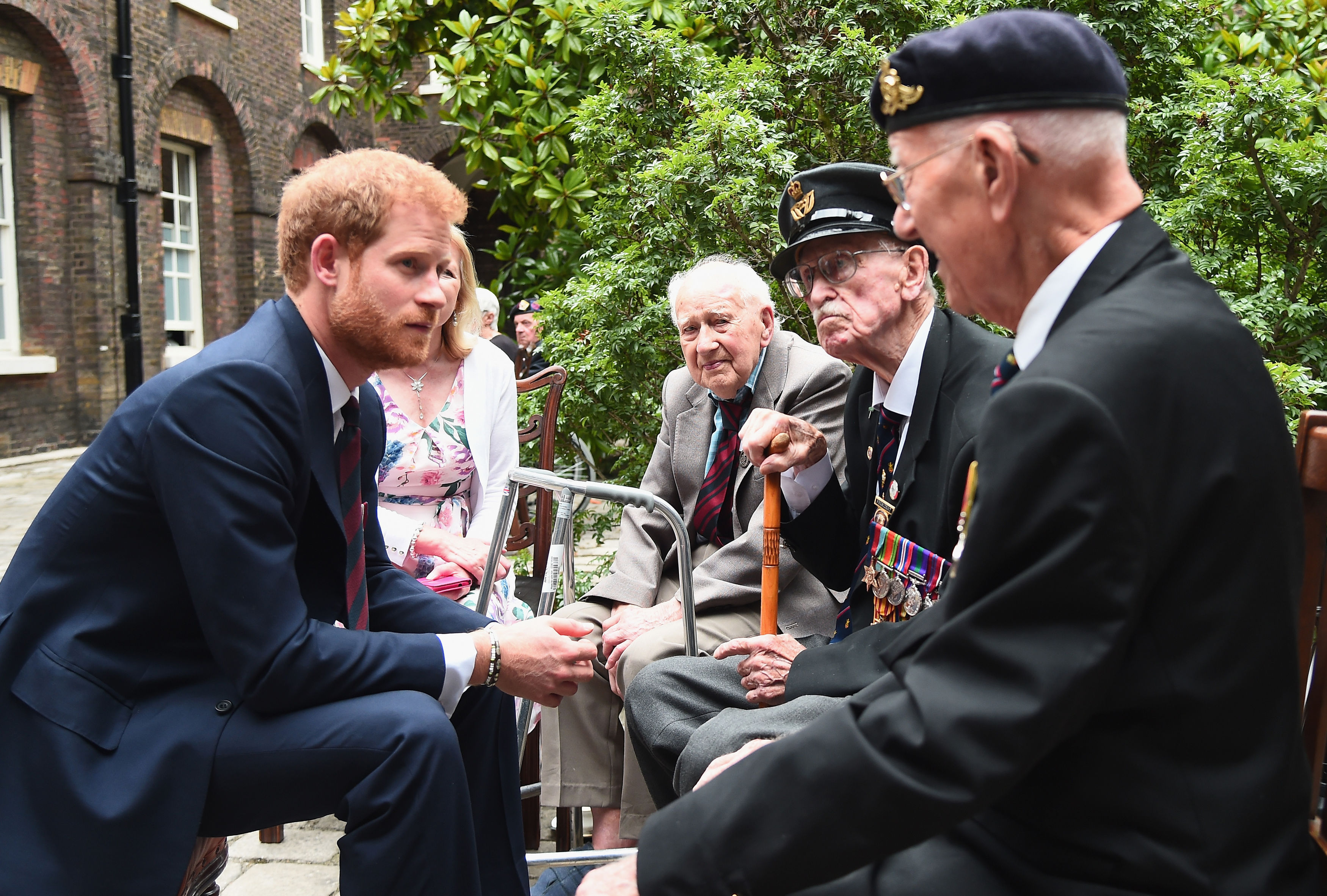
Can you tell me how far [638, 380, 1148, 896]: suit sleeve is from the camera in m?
0.98

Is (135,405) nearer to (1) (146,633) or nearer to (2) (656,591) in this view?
(1) (146,633)

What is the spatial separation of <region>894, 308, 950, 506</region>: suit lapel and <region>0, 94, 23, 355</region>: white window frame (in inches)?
509

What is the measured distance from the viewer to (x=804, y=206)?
261 cm

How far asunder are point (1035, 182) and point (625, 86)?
12.4 feet

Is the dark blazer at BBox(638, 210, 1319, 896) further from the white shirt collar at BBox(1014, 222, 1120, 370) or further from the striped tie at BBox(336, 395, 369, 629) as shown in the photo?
the striped tie at BBox(336, 395, 369, 629)

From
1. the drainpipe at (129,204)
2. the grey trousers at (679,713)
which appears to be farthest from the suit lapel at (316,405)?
the drainpipe at (129,204)

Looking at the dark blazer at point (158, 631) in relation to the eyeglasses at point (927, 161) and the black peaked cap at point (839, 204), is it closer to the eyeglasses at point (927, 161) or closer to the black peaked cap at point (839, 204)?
the eyeglasses at point (927, 161)

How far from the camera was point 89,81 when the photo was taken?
12672mm

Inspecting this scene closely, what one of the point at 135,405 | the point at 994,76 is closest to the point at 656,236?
the point at 135,405

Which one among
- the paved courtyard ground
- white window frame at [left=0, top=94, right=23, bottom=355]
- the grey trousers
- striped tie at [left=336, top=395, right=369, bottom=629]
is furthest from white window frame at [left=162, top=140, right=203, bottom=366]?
the grey trousers

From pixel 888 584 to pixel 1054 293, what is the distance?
1210 mm

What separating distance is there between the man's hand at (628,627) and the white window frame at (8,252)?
1213 centimetres

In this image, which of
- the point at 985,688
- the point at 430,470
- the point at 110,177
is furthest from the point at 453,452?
the point at 110,177

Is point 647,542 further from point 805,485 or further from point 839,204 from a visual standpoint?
point 839,204
